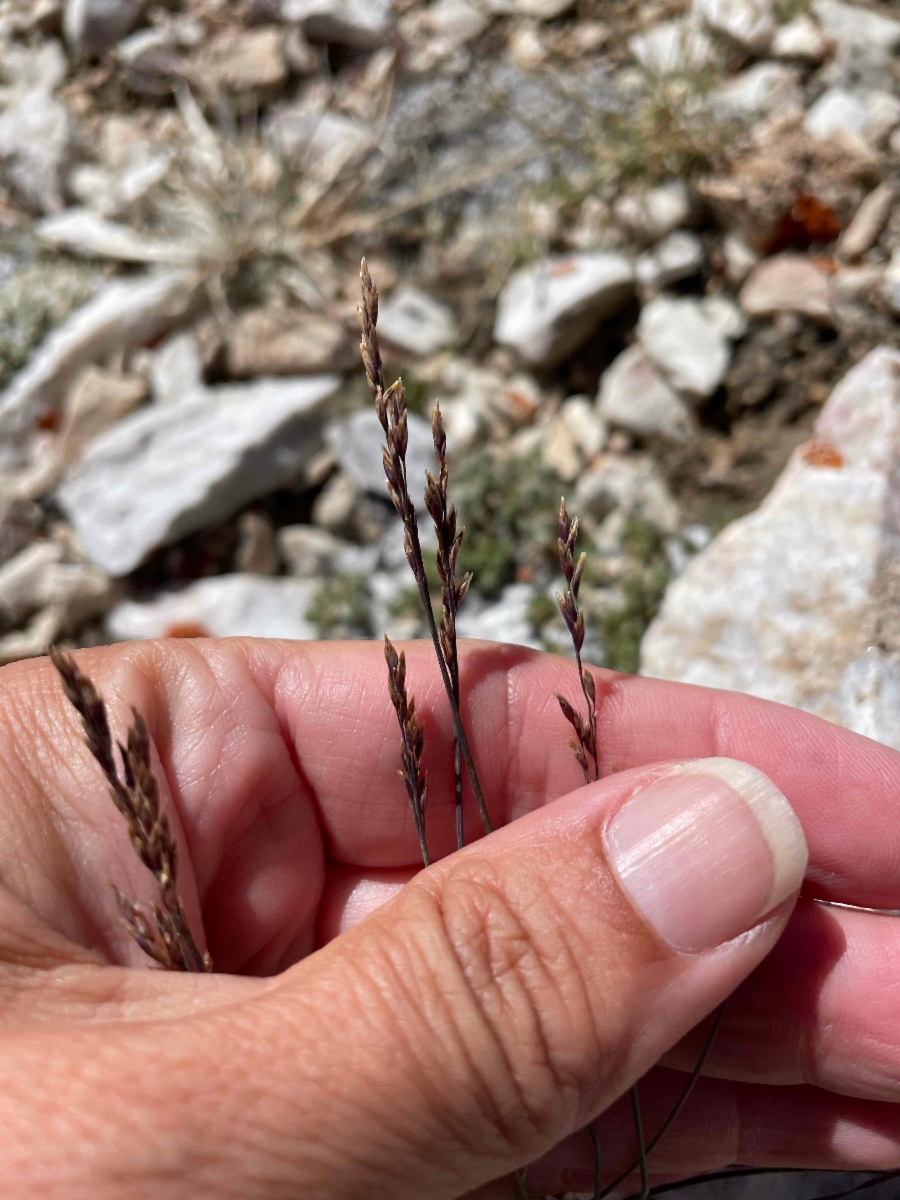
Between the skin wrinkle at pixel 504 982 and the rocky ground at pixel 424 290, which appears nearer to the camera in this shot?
the skin wrinkle at pixel 504 982

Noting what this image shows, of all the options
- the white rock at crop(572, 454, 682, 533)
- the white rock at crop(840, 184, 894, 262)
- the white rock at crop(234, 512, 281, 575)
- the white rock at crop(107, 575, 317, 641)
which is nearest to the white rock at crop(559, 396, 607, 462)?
the white rock at crop(572, 454, 682, 533)

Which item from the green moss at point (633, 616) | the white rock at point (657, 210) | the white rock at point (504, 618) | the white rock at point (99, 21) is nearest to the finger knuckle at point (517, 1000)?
the green moss at point (633, 616)

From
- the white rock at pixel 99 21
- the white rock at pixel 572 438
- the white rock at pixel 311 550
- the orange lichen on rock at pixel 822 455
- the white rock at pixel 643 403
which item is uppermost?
the white rock at pixel 99 21

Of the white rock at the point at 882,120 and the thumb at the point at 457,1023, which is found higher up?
the white rock at the point at 882,120

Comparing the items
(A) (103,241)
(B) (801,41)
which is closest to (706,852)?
(B) (801,41)

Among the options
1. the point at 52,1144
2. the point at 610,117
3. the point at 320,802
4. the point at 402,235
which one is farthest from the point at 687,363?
the point at 52,1144

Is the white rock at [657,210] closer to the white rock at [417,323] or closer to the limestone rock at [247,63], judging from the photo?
the white rock at [417,323]

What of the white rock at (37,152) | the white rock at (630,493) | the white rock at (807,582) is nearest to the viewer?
the white rock at (807,582)

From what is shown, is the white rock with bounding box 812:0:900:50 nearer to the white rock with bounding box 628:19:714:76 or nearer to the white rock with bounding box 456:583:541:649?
the white rock with bounding box 628:19:714:76

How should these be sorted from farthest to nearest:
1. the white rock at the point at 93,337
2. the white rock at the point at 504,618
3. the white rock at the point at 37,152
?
the white rock at the point at 37,152 < the white rock at the point at 93,337 < the white rock at the point at 504,618
